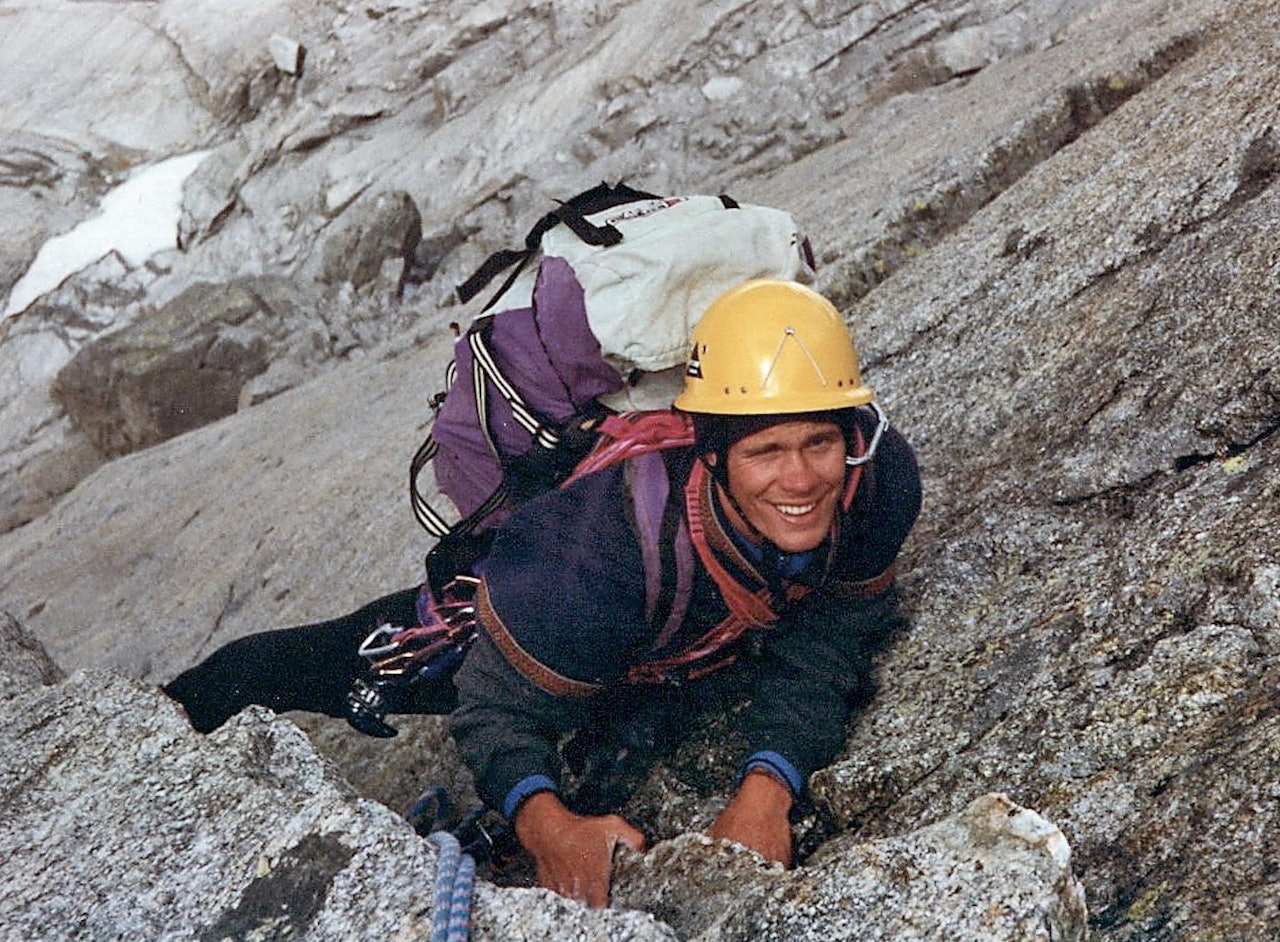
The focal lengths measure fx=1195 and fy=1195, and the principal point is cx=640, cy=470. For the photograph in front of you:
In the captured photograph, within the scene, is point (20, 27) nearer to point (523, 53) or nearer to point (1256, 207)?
point (523, 53)

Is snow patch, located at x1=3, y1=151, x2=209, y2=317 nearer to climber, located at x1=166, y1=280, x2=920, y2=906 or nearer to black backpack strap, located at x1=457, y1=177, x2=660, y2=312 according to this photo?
black backpack strap, located at x1=457, y1=177, x2=660, y2=312

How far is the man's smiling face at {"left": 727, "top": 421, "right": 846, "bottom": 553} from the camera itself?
13.5 feet

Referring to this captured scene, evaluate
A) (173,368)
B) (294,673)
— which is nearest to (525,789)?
(294,673)

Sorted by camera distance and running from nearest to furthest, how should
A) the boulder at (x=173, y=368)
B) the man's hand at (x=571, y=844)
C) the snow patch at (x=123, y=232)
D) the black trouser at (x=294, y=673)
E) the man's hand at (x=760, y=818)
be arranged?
the man's hand at (x=571, y=844) < the man's hand at (x=760, y=818) < the black trouser at (x=294, y=673) < the boulder at (x=173, y=368) < the snow patch at (x=123, y=232)

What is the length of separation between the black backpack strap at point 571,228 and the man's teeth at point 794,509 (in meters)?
1.44

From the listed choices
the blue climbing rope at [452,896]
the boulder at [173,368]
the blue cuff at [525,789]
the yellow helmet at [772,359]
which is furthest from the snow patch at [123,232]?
the blue climbing rope at [452,896]

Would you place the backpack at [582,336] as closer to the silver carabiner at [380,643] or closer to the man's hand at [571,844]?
the silver carabiner at [380,643]

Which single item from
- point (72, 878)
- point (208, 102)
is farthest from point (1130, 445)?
point (208, 102)

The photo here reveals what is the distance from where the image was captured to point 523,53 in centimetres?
2175

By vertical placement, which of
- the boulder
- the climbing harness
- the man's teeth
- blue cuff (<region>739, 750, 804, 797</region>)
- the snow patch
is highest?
the man's teeth

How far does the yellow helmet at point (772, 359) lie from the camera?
13.6 feet

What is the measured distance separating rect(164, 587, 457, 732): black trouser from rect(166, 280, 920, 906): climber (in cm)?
138

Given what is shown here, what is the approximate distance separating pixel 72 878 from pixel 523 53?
20.3 meters

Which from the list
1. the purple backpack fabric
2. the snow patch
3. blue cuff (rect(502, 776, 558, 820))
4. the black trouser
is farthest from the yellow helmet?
the snow patch
